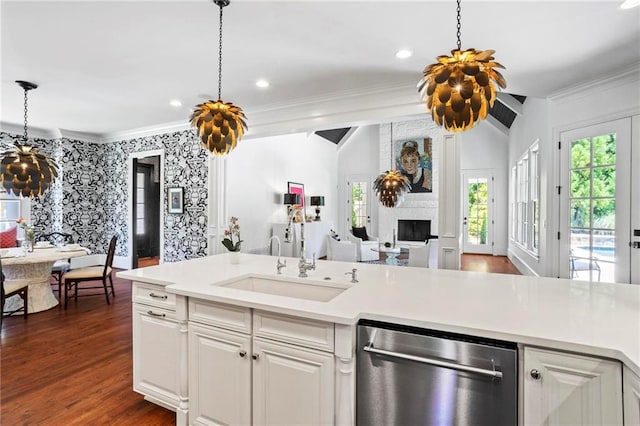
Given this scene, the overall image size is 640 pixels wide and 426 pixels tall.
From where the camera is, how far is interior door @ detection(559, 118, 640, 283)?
11.0 feet

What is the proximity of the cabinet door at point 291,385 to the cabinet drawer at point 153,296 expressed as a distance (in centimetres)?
70

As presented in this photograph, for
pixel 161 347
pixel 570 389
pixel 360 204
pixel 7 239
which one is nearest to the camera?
pixel 570 389

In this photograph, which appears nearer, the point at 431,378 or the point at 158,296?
the point at 431,378

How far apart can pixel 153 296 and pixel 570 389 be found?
2192 mm

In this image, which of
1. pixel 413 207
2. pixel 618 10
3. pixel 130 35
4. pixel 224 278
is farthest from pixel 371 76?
pixel 413 207

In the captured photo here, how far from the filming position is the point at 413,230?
9.09m

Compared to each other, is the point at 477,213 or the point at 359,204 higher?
the point at 359,204

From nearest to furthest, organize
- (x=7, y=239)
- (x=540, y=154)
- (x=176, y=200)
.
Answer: (x=540, y=154), (x=7, y=239), (x=176, y=200)

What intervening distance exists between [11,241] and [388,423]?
651cm

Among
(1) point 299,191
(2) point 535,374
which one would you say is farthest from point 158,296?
(1) point 299,191

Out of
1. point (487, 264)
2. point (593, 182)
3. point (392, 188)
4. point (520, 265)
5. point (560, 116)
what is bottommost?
point (487, 264)

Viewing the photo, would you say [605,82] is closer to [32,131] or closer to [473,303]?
[473,303]

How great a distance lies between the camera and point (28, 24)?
2.59m

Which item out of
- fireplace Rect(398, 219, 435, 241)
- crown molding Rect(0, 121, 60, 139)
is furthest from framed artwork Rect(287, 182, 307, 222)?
crown molding Rect(0, 121, 60, 139)
